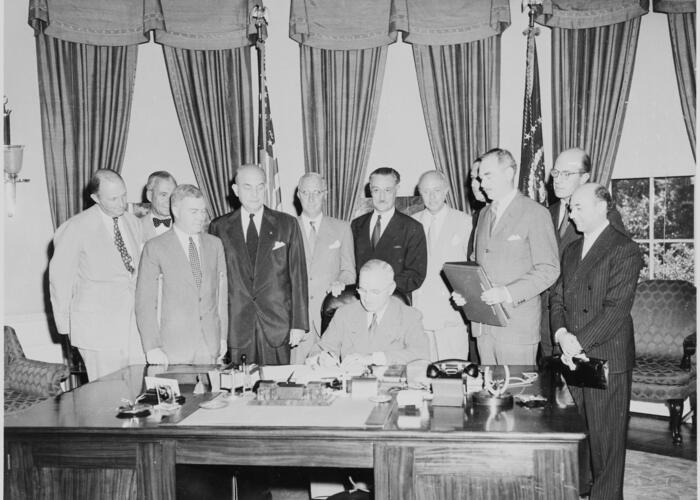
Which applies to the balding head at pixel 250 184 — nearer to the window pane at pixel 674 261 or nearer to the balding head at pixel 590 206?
the balding head at pixel 590 206

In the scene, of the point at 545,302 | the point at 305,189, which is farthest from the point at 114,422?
the point at 545,302

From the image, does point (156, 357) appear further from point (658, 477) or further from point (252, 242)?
point (658, 477)

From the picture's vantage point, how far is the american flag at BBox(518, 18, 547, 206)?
19.3 feet

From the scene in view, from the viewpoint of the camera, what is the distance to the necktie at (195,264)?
3770mm

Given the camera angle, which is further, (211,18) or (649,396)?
(211,18)

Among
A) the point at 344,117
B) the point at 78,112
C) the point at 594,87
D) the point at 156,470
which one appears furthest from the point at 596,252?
the point at 78,112

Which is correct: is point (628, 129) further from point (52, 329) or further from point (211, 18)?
point (52, 329)

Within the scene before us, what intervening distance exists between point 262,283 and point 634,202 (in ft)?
13.3

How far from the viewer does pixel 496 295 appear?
3.43 meters

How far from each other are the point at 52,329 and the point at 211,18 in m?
3.85

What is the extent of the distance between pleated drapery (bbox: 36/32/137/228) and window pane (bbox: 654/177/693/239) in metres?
5.77

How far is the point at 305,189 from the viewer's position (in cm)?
455

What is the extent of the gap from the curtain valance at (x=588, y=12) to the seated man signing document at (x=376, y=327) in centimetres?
418

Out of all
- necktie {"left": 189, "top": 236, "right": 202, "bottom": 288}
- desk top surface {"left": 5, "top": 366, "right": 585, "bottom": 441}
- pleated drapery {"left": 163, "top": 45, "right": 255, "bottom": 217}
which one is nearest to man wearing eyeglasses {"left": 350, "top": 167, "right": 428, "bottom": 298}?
necktie {"left": 189, "top": 236, "right": 202, "bottom": 288}
